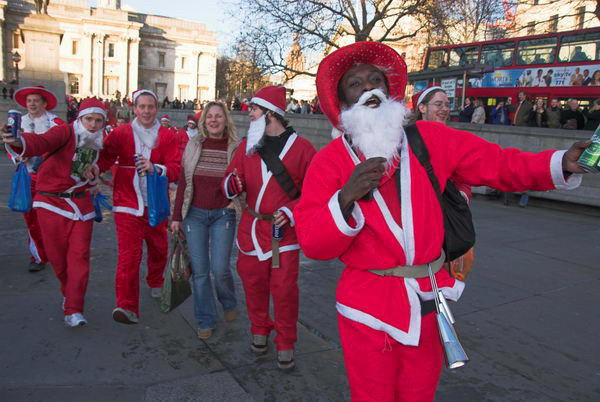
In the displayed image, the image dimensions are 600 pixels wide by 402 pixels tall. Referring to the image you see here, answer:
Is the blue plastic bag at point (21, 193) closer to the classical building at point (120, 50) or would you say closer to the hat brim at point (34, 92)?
the hat brim at point (34, 92)

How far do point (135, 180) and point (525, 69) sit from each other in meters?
16.9

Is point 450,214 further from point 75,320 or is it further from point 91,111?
point 91,111

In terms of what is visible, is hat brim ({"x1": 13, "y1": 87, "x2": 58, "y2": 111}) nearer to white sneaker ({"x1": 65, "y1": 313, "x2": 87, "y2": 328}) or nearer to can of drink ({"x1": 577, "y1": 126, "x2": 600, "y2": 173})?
white sneaker ({"x1": 65, "y1": 313, "x2": 87, "y2": 328})

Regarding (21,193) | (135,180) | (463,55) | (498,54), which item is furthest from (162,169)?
(463,55)

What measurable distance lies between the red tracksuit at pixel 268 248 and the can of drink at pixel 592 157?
214 centimetres

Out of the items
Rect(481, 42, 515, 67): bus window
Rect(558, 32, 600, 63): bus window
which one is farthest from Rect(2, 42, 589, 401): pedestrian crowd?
Rect(481, 42, 515, 67): bus window

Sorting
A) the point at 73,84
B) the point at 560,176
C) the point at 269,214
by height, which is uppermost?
the point at 73,84

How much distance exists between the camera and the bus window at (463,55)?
20047 mm

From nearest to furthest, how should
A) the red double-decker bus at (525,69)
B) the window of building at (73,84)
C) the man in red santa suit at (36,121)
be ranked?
the man in red santa suit at (36,121)
the red double-decker bus at (525,69)
the window of building at (73,84)

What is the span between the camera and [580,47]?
52.5ft

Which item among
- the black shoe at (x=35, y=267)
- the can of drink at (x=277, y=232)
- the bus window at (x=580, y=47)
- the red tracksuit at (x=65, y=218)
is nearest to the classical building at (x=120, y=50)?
the bus window at (x=580, y=47)

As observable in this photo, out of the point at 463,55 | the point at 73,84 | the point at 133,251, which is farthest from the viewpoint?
the point at 73,84

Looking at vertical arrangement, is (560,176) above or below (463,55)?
below

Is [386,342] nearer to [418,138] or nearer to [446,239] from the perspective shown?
[446,239]
